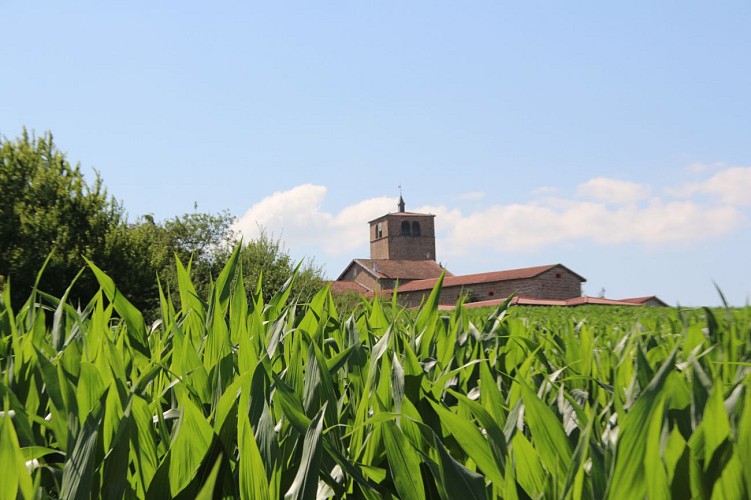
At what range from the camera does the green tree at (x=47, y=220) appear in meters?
26.9

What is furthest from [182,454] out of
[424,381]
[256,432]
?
[424,381]

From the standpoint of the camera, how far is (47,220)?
27.5 meters

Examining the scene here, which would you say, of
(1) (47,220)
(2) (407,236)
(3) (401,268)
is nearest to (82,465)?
(1) (47,220)

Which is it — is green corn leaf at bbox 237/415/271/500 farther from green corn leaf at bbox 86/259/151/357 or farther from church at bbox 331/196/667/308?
church at bbox 331/196/667/308

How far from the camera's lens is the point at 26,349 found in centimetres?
138

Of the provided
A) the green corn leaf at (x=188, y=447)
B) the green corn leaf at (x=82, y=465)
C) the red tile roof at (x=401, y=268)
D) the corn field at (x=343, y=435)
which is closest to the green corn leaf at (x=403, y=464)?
the corn field at (x=343, y=435)

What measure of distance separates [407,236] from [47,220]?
8464 centimetres

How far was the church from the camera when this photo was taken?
63453mm

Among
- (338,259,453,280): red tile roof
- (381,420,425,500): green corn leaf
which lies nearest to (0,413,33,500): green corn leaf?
(381,420,425,500): green corn leaf

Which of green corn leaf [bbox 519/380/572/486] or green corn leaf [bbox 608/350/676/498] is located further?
green corn leaf [bbox 519/380/572/486]

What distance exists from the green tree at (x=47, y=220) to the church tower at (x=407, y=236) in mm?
79583

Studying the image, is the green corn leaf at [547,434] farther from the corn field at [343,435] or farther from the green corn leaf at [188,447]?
the green corn leaf at [188,447]

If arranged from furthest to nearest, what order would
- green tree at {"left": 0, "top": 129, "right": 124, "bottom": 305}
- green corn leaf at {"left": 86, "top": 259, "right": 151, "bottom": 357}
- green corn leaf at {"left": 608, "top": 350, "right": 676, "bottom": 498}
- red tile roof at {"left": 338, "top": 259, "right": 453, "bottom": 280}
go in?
red tile roof at {"left": 338, "top": 259, "right": 453, "bottom": 280} → green tree at {"left": 0, "top": 129, "right": 124, "bottom": 305} → green corn leaf at {"left": 86, "top": 259, "right": 151, "bottom": 357} → green corn leaf at {"left": 608, "top": 350, "right": 676, "bottom": 498}

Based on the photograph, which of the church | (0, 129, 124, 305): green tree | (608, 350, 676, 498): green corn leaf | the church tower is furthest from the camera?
the church tower
